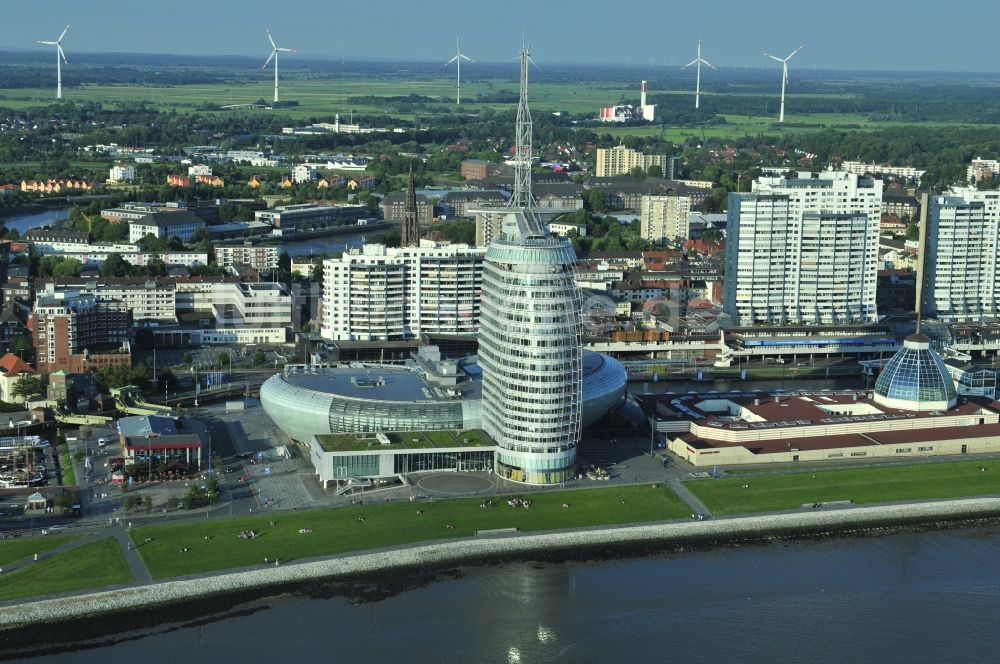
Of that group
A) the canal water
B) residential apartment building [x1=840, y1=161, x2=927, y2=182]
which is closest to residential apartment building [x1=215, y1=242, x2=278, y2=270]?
the canal water

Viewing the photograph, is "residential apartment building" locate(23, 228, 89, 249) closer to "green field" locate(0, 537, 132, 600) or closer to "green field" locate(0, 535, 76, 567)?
"green field" locate(0, 535, 76, 567)

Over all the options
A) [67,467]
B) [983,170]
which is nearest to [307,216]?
[67,467]

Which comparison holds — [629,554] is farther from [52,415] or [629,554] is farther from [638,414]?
[52,415]

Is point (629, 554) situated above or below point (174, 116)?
below

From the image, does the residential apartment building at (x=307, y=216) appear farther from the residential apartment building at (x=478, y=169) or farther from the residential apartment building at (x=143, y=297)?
the residential apartment building at (x=143, y=297)

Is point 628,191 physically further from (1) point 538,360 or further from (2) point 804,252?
(1) point 538,360

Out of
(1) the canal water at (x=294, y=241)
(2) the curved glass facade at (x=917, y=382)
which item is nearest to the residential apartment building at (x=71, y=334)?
(2) the curved glass facade at (x=917, y=382)

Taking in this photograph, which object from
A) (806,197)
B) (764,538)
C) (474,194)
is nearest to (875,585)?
(764,538)
